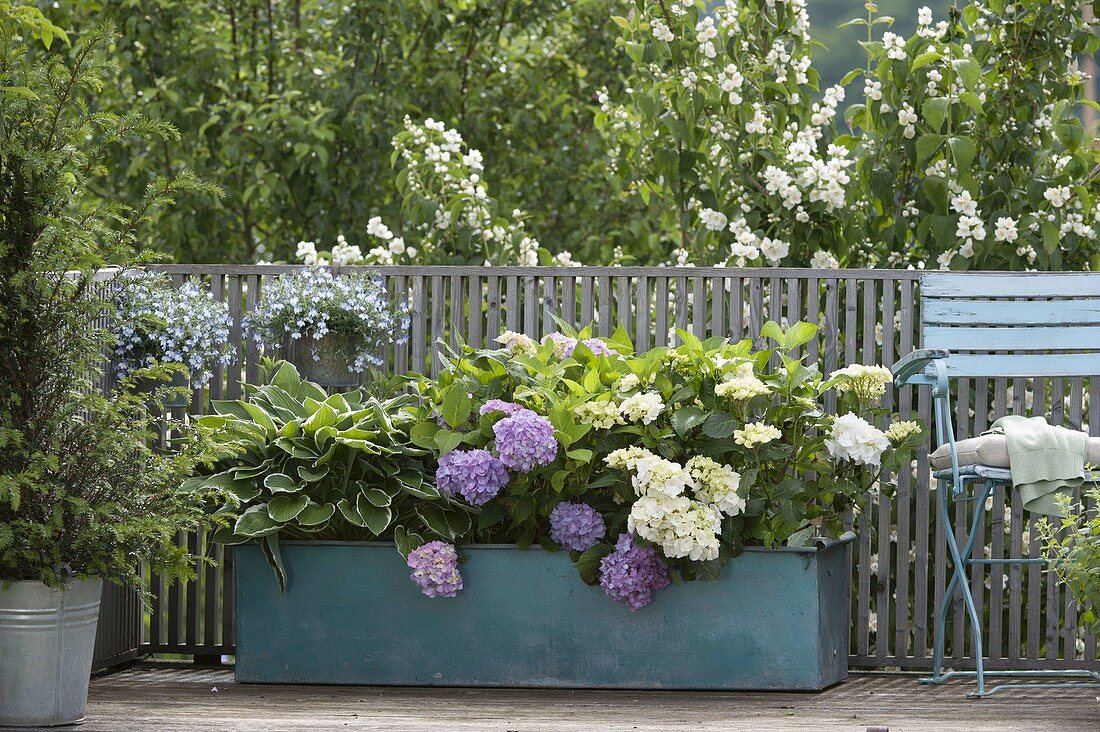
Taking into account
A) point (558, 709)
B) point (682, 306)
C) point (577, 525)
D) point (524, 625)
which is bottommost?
point (558, 709)

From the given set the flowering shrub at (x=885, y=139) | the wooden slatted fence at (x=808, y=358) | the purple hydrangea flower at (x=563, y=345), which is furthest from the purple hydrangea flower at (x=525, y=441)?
the flowering shrub at (x=885, y=139)

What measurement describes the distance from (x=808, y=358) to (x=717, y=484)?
0.82 m

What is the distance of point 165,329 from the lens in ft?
11.0

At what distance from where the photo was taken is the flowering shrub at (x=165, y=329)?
3.34 meters

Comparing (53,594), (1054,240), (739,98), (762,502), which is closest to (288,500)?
(53,594)

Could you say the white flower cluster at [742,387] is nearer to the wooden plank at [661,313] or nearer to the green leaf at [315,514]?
the wooden plank at [661,313]

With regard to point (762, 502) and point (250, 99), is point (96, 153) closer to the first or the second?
point (762, 502)

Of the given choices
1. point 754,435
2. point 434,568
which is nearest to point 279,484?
point 434,568

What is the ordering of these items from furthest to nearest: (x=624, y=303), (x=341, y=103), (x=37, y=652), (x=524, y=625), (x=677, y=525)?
1. (x=341, y=103)
2. (x=624, y=303)
3. (x=524, y=625)
4. (x=677, y=525)
5. (x=37, y=652)

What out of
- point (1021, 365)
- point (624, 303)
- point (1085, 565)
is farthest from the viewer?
point (624, 303)

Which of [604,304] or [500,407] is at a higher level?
[604,304]

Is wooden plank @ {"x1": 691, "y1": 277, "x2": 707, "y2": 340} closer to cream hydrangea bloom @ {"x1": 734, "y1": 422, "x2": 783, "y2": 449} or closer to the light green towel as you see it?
cream hydrangea bloom @ {"x1": 734, "y1": 422, "x2": 783, "y2": 449}

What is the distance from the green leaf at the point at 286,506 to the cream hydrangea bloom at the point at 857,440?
121cm

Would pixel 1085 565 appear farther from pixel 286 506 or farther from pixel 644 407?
pixel 286 506
